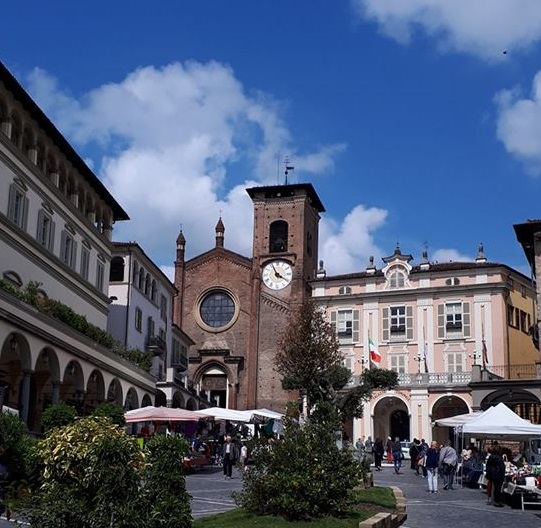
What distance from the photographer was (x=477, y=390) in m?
42.1

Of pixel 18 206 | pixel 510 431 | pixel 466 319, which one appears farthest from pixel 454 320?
pixel 18 206

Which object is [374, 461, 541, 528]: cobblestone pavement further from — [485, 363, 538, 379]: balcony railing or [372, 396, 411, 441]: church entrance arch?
[372, 396, 411, 441]: church entrance arch

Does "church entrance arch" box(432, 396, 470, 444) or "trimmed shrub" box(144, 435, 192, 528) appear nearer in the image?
"trimmed shrub" box(144, 435, 192, 528)

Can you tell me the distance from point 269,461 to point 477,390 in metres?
31.3

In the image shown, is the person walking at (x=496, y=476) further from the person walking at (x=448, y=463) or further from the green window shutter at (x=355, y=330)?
the green window shutter at (x=355, y=330)

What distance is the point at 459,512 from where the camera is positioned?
18.4m

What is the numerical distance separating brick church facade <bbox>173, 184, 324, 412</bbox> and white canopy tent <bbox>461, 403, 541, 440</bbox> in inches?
1262

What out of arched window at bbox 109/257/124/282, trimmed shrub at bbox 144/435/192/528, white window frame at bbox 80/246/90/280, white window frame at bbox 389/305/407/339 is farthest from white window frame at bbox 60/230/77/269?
white window frame at bbox 389/305/407/339

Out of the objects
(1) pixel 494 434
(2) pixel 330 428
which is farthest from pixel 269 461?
(1) pixel 494 434

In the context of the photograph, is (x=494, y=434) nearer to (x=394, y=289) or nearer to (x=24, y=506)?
(x=24, y=506)

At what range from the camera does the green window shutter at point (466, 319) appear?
52656mm

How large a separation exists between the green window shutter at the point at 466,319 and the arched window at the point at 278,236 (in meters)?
15.1

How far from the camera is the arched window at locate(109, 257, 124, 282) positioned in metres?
44.1

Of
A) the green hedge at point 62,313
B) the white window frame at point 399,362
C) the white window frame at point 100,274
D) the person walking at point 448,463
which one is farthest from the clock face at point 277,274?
the person walking at point 448,463
